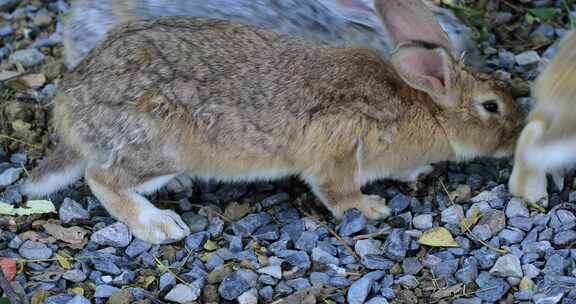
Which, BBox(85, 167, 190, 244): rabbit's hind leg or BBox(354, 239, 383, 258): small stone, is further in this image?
BBox(85, 167, 190, 244): rabbit's hind leg

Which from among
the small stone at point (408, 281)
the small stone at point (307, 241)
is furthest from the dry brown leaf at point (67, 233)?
the small stone at point (408, 281)

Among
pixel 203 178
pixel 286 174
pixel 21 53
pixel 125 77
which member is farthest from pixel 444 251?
pixel 21 53

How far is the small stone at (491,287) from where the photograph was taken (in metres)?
5.25

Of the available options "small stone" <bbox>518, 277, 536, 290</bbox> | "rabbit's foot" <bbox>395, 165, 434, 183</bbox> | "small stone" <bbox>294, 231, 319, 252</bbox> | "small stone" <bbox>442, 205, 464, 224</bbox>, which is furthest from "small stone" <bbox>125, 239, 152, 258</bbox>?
"small stone" <bbox>518, 277, 536, 290</bbox>

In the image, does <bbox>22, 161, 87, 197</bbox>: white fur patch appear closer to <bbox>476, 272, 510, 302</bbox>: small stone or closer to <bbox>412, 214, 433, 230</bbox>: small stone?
<bbox>412, 214, 433, 230</bbox>: small stone

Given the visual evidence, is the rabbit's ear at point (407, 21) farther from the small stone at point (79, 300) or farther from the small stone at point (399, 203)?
the small stone at point (79, 300)

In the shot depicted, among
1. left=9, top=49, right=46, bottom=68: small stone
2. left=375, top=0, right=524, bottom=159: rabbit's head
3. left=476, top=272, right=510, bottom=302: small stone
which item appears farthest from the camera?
left=9, top=49, right=46, bottom=68: small stone

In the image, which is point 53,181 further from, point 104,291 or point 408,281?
point 408,281

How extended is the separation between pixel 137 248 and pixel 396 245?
143 centimetres

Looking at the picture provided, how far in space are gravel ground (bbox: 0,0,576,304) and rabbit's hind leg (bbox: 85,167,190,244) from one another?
7 centimetres

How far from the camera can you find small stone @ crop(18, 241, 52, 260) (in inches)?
224

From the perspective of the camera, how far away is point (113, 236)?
579 centimetres

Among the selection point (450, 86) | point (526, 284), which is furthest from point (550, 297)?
point (450, 86)

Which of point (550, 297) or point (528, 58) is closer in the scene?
point (550, 297)
